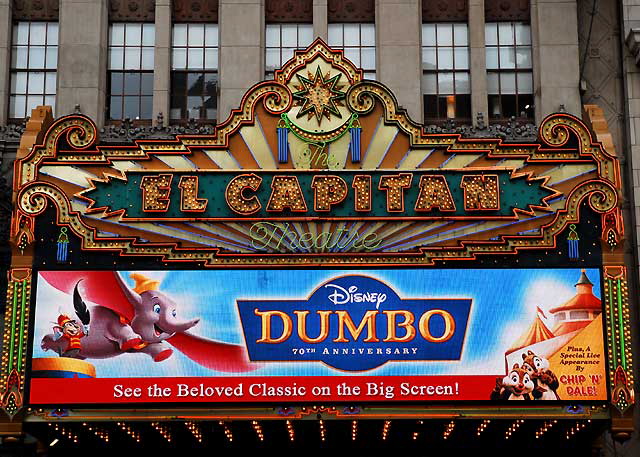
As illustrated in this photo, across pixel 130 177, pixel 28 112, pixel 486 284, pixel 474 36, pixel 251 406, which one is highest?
pixel 474 36

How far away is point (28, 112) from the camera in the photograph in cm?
3097

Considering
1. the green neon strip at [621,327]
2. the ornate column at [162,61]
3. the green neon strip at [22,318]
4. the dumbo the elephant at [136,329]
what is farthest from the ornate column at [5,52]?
the green neon strip at [621,327]

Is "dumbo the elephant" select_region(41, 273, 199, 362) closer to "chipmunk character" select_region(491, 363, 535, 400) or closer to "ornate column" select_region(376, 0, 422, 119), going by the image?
"chipmunk character" select_region(491, 363, 535, 400)

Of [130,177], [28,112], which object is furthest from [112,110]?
[130,177]

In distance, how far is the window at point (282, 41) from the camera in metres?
31.3

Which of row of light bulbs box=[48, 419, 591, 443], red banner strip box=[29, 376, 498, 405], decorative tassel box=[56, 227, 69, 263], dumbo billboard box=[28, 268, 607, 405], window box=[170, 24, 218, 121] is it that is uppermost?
window box=[170, 24, 218, 121]

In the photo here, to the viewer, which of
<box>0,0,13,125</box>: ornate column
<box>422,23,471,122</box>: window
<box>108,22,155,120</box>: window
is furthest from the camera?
<box>108,22,155,120</box>: window

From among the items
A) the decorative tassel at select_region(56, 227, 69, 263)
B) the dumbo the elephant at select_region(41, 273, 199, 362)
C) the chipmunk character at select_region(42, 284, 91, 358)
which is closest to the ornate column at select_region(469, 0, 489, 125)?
the dumbo the elephant at select_region(41, 273, 199, 362)

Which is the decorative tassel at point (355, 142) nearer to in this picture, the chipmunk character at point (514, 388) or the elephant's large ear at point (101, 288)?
the elephant's large ear at point (101, 288)

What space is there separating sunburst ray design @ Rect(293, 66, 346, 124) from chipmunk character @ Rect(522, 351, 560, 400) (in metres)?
6.85

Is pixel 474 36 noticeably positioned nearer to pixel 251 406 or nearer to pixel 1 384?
pixel 251 406

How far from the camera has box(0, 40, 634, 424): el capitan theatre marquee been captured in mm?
25266

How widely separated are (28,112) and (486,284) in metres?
13.1

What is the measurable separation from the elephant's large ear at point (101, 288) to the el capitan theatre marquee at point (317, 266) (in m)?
0.04
